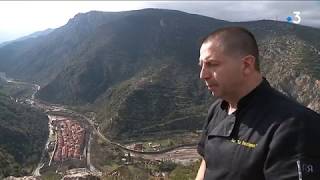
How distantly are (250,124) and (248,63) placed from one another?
30 cm

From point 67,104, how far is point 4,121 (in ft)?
167

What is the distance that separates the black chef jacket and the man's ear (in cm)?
11

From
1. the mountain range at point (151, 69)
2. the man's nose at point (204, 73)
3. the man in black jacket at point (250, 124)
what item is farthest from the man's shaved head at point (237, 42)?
the mountain range at point (151, 69)

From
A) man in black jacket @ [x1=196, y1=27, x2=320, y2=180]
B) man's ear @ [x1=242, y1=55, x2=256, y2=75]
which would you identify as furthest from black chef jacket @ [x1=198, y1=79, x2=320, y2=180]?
man's ear @ [x1=242, y1=55, x2=256, y2=75]

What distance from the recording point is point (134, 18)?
531ft

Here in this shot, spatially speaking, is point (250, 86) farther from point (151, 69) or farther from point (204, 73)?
point (151, 69)

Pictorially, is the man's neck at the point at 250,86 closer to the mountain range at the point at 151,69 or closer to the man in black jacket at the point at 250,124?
the man in black jacket at the point at 250,124

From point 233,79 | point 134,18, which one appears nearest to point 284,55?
point 134,18

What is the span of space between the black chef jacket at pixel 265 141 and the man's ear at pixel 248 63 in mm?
112

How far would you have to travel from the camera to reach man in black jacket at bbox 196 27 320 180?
204cm

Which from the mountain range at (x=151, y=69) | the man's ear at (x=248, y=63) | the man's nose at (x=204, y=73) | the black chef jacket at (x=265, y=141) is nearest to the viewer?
the black chef jacket at (x=265, y=141)

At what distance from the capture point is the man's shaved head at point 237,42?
2334 mm

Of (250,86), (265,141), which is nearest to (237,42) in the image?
(250,86)

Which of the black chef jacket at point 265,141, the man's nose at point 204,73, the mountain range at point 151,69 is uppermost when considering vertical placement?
the man's nose at point 204,73
